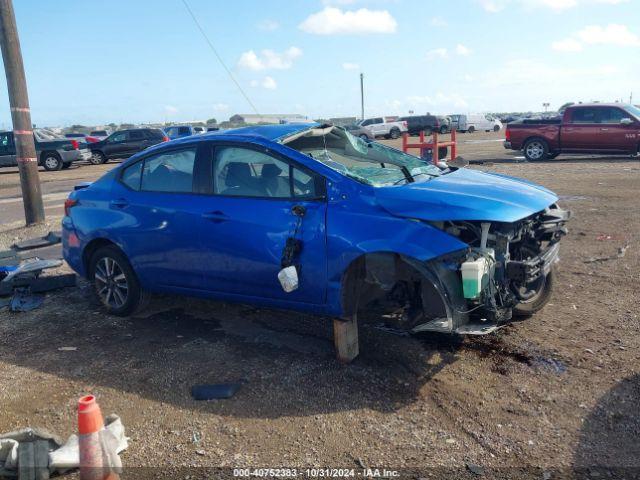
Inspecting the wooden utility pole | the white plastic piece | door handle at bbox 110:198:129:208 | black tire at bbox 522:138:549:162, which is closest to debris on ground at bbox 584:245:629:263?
the white plastic piece

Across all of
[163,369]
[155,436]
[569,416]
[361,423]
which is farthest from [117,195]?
[569,416]

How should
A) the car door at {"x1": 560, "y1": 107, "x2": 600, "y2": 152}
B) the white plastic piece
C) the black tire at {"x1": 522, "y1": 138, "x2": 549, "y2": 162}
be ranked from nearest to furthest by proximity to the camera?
1. the white plastic piece
2. the car door at {"x1": 560, "y1": 107, "x2": 600, "y2": 152}
3. the black tire at {"x1": 522, "y1": 138, "x2": 549, "y2": 162}

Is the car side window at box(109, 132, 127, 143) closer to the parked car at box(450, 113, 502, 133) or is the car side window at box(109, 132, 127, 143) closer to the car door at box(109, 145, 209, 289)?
the car door at box(109, 145, 209, 289)

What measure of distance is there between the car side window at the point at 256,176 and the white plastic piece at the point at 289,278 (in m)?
0.58

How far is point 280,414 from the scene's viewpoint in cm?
372

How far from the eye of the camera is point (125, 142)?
86.8ft

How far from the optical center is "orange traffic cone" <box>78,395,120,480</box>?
292 cm

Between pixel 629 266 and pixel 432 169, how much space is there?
2910 millimetres

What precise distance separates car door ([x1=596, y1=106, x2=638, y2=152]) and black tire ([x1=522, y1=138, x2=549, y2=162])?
1.67 m

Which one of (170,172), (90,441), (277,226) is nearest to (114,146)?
(170,172)

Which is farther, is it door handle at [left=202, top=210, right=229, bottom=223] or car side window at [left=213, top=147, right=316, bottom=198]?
door handle at [left=202, top=210, right=229, bottom=223]

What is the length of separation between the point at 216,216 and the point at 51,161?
21478mm

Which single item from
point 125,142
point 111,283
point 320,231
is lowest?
point 111,283

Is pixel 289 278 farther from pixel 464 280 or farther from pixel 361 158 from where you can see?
pixel 361 158
